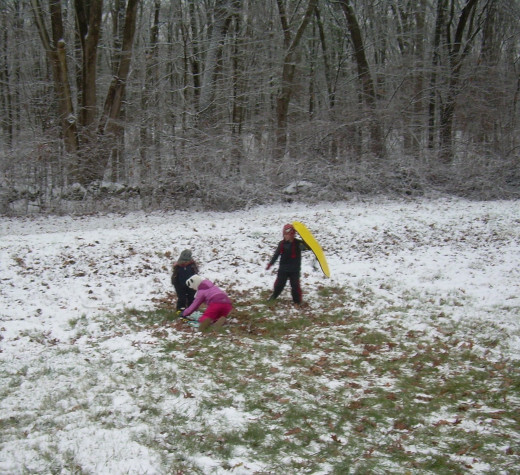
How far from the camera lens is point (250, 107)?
28.6m

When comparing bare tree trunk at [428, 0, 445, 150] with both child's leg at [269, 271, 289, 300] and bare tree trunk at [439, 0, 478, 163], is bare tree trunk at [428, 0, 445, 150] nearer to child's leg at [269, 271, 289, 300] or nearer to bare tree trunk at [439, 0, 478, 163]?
bare tree trunk at [439, 0, 478, 163]

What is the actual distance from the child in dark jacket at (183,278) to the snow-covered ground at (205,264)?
839mm

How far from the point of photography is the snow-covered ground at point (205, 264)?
7366 mm

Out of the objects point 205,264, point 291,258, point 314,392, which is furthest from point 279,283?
point 314,392

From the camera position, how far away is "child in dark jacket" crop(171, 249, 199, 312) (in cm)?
915

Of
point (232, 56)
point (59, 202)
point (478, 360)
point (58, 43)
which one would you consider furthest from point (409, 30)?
point (478, 360)

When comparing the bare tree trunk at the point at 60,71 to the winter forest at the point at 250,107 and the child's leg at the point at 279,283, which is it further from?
the child's leg at the point at 279,283

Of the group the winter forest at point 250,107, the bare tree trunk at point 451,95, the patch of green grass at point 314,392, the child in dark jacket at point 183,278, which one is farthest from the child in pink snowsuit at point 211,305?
the bare tree trunk at point 451,95

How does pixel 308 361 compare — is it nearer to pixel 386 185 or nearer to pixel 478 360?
pixel 478 360

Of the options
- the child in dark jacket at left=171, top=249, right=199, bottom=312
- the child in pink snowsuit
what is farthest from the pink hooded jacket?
the child in dark jacket at left=171, top=249, right=199, bottom=312

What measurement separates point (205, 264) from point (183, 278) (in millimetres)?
3438

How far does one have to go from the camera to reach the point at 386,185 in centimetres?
2141

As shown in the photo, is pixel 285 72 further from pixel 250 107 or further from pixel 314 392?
pixel 314 392

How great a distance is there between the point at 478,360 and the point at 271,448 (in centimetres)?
373
